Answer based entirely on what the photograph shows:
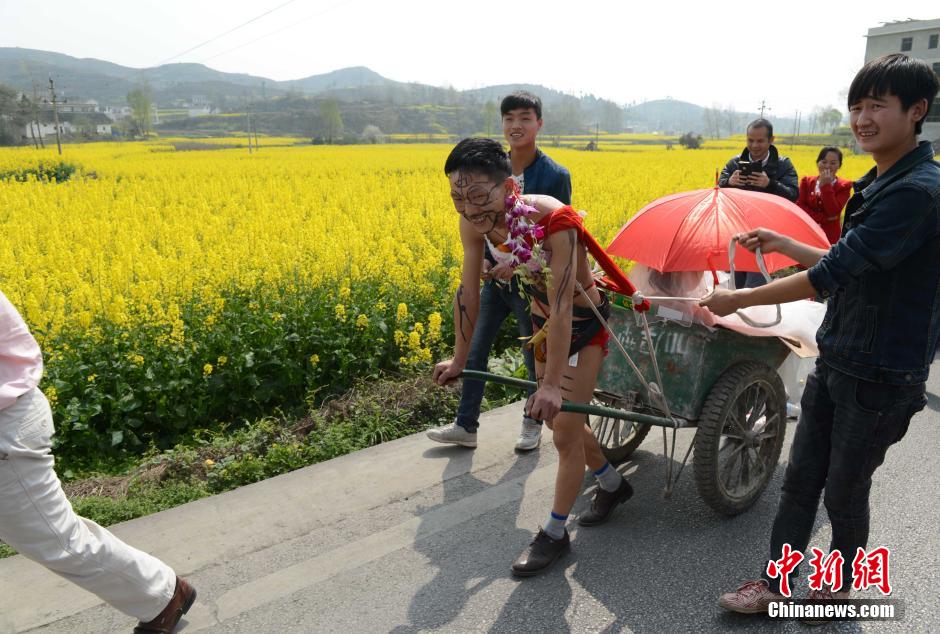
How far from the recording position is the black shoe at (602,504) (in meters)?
3.54

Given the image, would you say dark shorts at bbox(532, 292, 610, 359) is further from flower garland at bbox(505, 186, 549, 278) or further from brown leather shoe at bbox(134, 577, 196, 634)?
brown leather shoe at bbox(134, 577, 196, 634)

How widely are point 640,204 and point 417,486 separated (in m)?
10.1

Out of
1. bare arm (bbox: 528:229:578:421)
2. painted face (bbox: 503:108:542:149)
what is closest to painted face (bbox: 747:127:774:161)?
painted face (bbox: 503:108:542:149)

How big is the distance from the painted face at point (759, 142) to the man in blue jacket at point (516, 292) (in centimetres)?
239

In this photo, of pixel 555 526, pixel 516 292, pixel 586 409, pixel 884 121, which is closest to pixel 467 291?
pixel 516 292

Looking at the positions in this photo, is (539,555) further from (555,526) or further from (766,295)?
(766,295)

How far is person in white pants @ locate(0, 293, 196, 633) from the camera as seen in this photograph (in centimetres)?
229

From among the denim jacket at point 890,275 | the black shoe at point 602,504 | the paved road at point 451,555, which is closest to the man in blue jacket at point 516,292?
the paved road at point 451,555

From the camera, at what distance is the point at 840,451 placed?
2.56m

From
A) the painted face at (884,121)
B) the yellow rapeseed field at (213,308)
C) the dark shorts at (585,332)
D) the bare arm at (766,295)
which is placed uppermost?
the painted face at (884,121)

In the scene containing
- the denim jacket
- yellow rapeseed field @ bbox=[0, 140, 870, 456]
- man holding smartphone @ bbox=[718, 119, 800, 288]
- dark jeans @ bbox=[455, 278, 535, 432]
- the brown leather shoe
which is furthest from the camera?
man holding smartphone @ bbox=[718, 119, 800, 288]

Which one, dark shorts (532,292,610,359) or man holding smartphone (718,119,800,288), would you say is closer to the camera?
dark shorts (532,292,610,359)

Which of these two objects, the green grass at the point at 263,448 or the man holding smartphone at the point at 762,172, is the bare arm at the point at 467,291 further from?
the man holding smartphone at the point at 762,172

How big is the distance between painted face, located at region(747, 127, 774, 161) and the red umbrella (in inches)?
89.3
